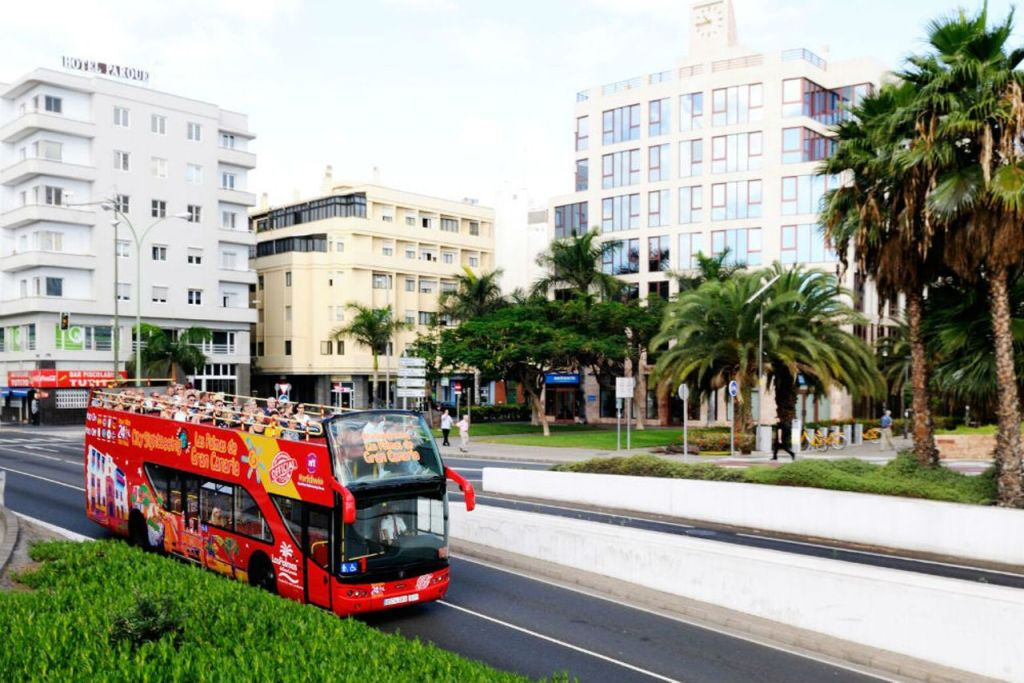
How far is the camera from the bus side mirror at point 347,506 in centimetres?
1233

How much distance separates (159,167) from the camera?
70.2 metres

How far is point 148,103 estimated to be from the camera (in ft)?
228

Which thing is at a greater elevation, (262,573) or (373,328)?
(373,328)

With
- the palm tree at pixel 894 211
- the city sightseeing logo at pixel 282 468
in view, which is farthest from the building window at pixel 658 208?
the city sightseeing logo at pixel 282 468

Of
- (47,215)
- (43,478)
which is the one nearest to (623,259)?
(47,215)

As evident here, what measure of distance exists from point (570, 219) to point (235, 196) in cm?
2929

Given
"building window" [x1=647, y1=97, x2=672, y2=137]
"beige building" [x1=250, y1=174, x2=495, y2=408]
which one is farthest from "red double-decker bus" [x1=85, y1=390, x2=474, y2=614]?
"beige building" [x1=250, y1=174, x2=495, y2=408]

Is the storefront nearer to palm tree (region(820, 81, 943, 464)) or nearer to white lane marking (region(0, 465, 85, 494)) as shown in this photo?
white lane marking (region(0, 465, 85, 494))

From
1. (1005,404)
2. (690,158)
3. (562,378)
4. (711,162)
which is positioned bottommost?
(562,378)

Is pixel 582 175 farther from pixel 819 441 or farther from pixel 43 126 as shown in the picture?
pixel 43 126

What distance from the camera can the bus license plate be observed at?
A: 12.9 meters

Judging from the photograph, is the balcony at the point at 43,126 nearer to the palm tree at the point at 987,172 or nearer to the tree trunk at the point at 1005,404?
the palm tree at the point at 987,172

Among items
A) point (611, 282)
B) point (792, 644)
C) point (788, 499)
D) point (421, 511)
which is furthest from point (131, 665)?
point (611, 282)

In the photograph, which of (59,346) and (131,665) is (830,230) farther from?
(59,346)
